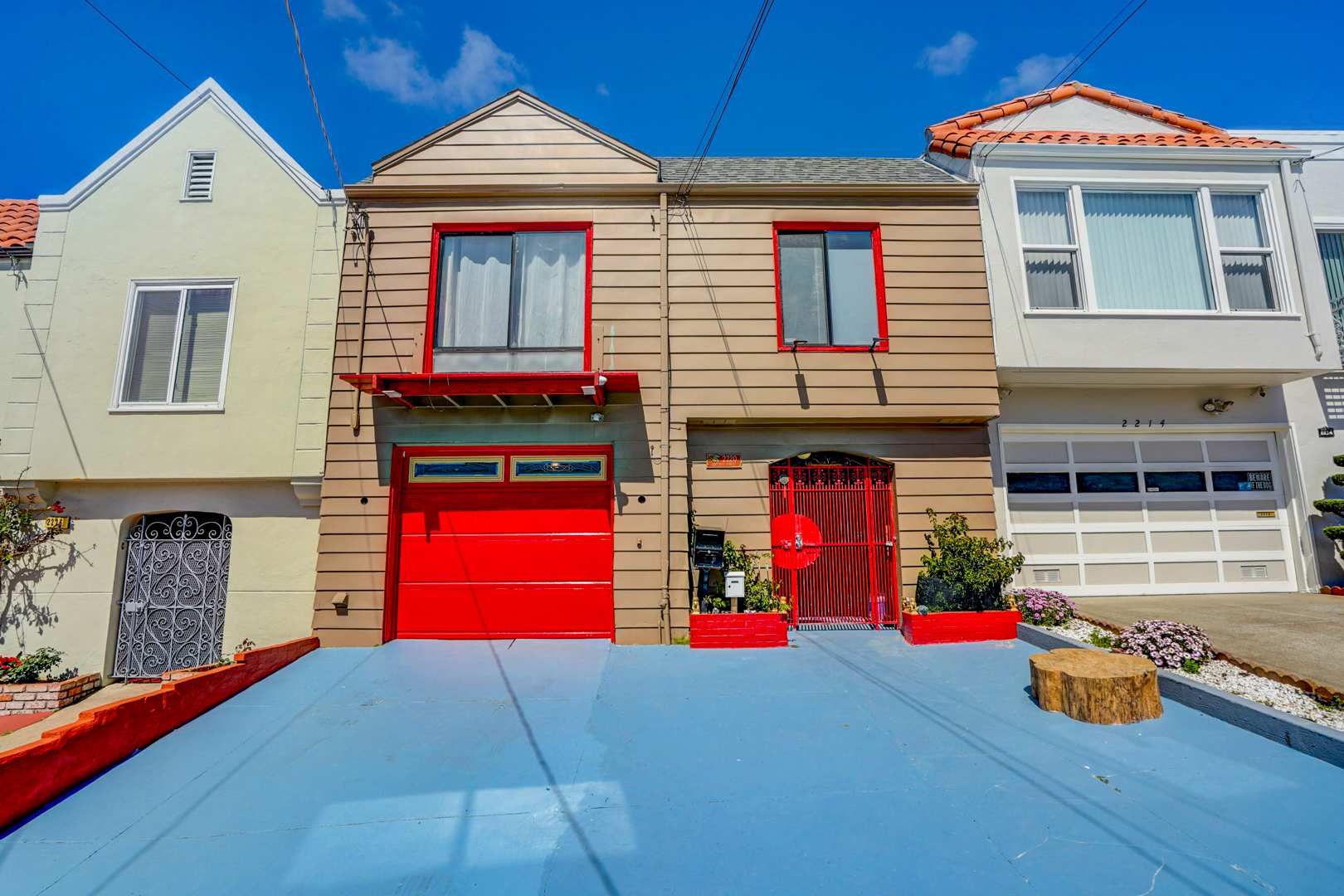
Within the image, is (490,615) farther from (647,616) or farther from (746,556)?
(746,556)

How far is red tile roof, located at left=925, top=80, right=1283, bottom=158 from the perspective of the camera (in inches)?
319

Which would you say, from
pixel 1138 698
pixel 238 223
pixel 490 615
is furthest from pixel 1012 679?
pixel 238 223

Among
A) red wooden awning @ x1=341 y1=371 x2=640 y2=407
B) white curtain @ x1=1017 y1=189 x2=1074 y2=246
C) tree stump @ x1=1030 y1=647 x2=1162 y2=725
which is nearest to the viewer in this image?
tree stump @ x1=1030 y1=647 x2=1162 y2=725

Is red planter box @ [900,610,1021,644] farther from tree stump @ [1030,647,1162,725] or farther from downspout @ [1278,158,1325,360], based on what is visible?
downspout @ [1278,158,1325,360]

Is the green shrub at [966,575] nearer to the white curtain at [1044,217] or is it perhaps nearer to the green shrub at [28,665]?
the white curtain at [1044,217]

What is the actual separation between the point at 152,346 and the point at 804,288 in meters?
8.84

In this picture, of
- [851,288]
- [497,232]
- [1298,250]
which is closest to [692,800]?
[851,288]

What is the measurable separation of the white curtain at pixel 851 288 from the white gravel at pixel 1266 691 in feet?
15.7

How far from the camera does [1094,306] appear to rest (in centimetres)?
771

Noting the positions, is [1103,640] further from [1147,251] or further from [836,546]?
[1147,251]

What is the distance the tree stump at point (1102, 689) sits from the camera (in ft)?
15.0

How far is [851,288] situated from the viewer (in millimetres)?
7691

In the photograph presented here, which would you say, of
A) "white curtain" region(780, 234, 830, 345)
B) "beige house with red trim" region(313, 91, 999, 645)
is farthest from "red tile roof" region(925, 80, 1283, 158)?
"white curtain" region(780, 234, 830, 345)

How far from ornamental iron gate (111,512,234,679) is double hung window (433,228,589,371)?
151 inches
